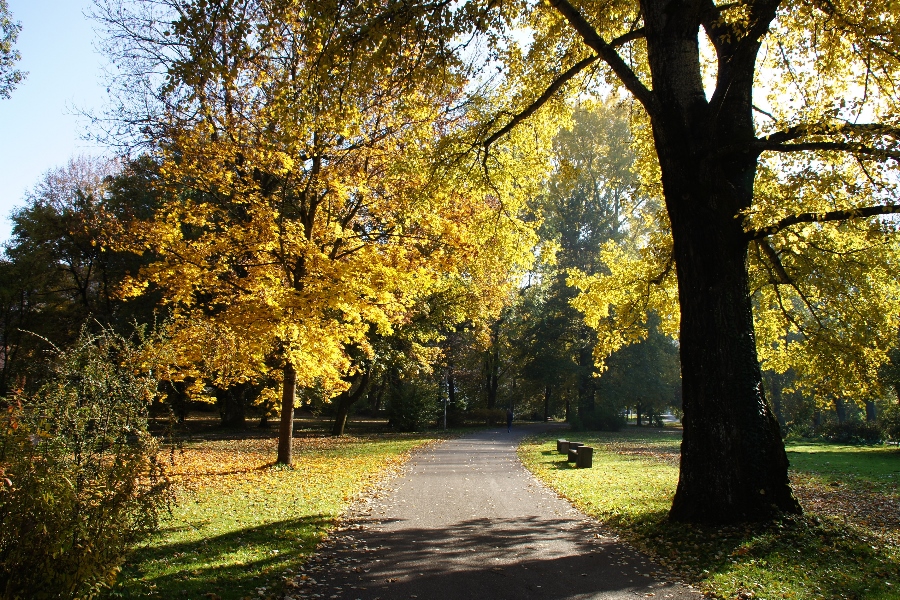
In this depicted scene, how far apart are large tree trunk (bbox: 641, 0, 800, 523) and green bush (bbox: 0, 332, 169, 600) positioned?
641 centimetres

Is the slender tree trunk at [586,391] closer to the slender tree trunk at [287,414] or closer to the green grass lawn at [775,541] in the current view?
the green grass lawn at [775,541]

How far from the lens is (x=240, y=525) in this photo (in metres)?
7.75

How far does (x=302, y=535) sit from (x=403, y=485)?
450cm

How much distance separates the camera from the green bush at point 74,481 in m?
3.65

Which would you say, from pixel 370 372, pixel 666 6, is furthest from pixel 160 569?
pixel 370 372

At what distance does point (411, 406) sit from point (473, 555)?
999 inches

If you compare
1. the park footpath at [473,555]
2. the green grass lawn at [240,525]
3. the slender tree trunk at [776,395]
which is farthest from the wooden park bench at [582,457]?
the slender tree trunk at [776,395]

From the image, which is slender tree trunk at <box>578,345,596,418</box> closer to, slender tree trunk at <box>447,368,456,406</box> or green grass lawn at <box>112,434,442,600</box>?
slender tree trunk at <box>447,368,456,406</box>

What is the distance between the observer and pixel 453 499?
1003 centimetres

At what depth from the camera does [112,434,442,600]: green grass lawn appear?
17.5 ft

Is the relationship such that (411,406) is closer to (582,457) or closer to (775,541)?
(582,457)

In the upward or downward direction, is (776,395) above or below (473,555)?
above

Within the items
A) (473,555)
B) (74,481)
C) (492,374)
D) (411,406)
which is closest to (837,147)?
(473,555)

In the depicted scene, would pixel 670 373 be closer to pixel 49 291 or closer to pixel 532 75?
pixel 532 75
